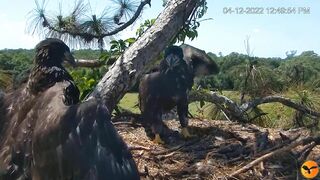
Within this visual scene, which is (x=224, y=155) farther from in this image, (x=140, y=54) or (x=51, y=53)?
(x=51, y=53)

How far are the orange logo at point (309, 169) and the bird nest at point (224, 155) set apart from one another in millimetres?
58

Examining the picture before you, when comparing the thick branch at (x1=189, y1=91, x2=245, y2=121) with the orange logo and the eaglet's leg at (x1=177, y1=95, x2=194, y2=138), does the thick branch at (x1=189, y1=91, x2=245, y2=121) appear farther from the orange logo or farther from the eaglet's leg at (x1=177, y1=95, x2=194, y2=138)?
the orange logo

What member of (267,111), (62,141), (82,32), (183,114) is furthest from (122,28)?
(62,141)

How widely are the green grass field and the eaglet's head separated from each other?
3.18 metres

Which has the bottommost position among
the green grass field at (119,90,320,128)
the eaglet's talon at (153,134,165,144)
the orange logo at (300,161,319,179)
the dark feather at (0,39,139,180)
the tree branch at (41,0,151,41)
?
the orange logo at (300,161,319,179)

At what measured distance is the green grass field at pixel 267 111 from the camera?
6.49 m

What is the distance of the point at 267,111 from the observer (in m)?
6.97

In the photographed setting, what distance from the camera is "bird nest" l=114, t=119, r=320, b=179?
421 cm

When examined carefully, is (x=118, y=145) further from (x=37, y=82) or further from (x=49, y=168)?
(x=37, y=82)

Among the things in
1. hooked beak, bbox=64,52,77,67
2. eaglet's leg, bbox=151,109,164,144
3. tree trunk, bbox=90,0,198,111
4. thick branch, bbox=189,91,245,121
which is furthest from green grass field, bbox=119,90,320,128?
hooked beak, bbox=64,52,77,67

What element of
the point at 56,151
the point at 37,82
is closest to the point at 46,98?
the point at 37,82

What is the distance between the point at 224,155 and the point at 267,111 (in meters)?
2.58

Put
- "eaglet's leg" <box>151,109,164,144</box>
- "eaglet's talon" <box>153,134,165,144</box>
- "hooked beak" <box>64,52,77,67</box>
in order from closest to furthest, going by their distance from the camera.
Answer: "hooked beak" <box>64,52,77,67</box>
"eaglet's talon" <box>153,134,165,144</box>
"eaglet's leg" <box>151,109,164,144</box>

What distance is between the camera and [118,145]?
8.58ft
